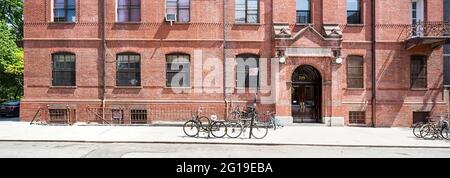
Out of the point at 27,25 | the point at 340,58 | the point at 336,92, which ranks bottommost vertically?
the point at 336,92

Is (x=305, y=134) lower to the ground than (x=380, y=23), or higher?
lower

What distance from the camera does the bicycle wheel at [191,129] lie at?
1443 cm

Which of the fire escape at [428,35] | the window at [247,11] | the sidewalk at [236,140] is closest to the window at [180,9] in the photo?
the window at [247,11]

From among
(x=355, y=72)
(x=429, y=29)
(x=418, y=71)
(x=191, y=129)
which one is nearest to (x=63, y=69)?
(x=191, y=129)

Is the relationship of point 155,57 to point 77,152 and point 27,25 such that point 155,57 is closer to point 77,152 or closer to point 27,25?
point 27,25

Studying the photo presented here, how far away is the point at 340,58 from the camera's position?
19.3 meters

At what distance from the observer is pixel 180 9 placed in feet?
66.6

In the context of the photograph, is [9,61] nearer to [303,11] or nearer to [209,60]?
[209,60]

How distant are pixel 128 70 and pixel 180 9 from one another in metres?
4.54

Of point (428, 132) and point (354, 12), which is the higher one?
point (354, 12)

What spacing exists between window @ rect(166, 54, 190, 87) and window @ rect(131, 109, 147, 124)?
2088 millimetres

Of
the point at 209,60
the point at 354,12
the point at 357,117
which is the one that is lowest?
the point at 357,117

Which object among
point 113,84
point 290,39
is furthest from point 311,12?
point 113,84
